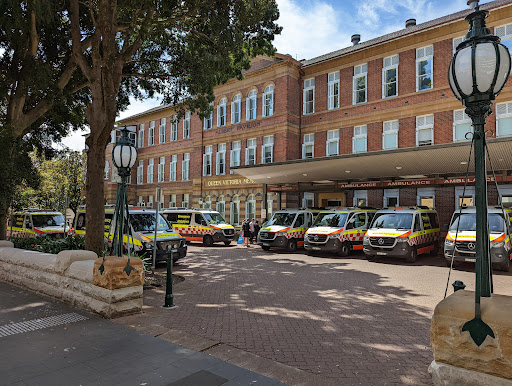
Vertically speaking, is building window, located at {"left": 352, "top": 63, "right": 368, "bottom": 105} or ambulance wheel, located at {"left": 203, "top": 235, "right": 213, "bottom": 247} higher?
building window, located at {"left": 352, "top": 63, "right": 368, "bottom": 105}

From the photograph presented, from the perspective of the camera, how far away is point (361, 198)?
23688mm

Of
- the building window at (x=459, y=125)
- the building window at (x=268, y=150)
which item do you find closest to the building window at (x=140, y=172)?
the building window at (x=268, y=150)

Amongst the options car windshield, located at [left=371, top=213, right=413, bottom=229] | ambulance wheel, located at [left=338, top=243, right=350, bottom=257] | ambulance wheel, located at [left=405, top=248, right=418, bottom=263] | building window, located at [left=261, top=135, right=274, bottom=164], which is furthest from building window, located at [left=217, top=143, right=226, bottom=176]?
ambulance wheel, located at [left=405, top=248, right=418, bottom=263]

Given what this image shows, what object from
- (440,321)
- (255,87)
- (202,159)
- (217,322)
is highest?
(255,87)

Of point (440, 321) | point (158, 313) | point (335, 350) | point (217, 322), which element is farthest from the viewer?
point (158, 313)

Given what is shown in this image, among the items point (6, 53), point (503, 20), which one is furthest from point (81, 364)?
point (503, 20)

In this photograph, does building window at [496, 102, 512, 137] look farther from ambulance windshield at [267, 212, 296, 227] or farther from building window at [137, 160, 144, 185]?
building window at [137, 160, 144, 185]

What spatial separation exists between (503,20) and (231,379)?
75.7ft

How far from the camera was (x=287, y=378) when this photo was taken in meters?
4.07

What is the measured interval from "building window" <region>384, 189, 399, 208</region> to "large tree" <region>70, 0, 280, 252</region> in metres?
12.9

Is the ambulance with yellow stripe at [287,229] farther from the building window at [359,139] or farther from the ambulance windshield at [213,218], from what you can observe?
the building window at [359,139]

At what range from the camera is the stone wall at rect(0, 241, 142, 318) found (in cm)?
636

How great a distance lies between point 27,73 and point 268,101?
63.1ft

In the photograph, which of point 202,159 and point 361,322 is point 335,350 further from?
point 202,159
